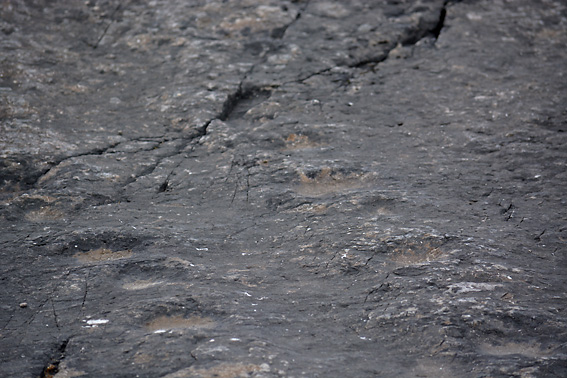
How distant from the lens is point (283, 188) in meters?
2.04

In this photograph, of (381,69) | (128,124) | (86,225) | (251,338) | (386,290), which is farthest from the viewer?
(381,69)

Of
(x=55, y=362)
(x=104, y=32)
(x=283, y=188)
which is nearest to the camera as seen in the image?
(x=55, y=362)

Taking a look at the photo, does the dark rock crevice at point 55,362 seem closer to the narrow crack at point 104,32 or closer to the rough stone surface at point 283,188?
the rough stone surface at point 283,188

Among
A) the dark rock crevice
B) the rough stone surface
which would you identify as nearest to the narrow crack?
the rough stone surface

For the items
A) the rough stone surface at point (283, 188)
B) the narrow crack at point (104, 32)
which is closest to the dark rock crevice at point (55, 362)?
the rough stone surface at point (283, 188)

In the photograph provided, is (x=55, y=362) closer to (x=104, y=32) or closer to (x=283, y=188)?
(x=283, y=188)

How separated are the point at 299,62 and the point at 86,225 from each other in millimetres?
1295

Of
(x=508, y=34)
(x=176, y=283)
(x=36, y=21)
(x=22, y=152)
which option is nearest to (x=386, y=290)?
(x=176, y=283)

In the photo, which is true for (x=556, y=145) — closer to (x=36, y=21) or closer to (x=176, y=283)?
(x=176, y=283)

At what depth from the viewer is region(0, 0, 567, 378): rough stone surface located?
1449 millimetres

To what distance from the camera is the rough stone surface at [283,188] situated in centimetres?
145

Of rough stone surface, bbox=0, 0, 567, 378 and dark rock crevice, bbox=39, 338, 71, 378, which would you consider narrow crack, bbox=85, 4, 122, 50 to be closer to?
rough stone surface, bbox=0, 0, 567, 378

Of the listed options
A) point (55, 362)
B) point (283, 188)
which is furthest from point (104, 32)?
point (55, 362)

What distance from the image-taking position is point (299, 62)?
261 cm
